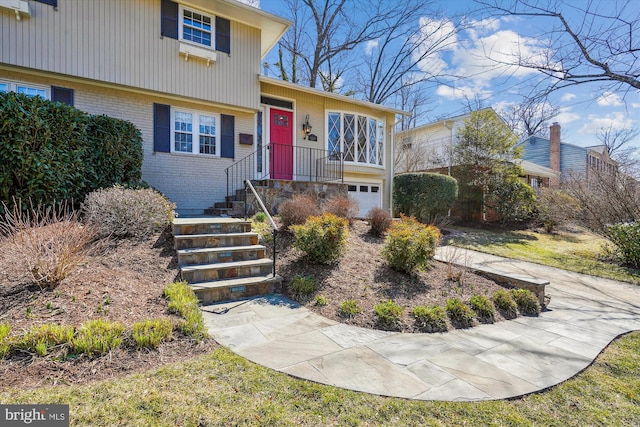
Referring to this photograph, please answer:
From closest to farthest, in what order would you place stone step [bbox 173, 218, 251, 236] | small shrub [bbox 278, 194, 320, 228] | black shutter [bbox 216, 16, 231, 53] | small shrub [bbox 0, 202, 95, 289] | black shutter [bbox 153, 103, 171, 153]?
small shrub [bbox 0, 202, 95, 289]
stone step [bbox 173, 218, 251, 236]
small shrub [bbox 278, 194, 320, 228]
black shutter [bbox 153, 103, 171, 153]
black shutter [bbox 216, 16, 231, 53]

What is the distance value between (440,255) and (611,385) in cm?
453

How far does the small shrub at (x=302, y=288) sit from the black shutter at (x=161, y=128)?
5924 mm

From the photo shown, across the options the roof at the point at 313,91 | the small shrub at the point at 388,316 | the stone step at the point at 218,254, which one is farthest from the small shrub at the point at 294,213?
the roof at the point at 313,91

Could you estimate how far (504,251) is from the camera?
9289mm

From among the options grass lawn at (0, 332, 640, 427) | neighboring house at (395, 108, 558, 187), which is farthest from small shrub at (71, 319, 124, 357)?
neighboring house at (395, 108, 558, 187)

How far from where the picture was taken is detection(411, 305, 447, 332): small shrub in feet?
12.5

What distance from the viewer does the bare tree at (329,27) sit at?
1652 cm

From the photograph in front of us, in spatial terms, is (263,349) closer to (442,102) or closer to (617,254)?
(617,254)

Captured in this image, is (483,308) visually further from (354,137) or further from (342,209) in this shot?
(354,137)

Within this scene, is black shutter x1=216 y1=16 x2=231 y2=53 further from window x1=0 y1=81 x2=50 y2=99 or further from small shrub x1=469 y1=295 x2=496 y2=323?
small shrub x1=469 y1=295 x2=496 y2=323

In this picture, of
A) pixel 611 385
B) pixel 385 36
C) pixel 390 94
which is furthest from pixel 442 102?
pixel 611 385

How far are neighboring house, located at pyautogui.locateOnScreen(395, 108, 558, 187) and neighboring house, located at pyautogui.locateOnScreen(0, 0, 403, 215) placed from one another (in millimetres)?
7925

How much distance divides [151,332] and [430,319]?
3256 mm

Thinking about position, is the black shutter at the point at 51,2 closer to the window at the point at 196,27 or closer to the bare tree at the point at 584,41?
the window at the point at 196,27
